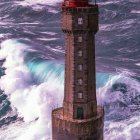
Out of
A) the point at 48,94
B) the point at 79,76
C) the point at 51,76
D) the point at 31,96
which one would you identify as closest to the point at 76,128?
the point at 79,76

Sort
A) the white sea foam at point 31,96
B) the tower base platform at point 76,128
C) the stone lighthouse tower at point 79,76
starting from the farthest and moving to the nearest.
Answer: the white sea foam at point 31,96 → the tower base platform at point 76,128 → the stone lighthouse tower at point 79,76

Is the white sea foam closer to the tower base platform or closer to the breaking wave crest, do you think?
the breaking wave crest

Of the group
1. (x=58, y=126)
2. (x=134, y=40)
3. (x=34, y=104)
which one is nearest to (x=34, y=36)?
(x=134, y=40)

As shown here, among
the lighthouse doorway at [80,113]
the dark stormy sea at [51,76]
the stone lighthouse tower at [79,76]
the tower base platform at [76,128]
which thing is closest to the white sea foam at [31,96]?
the dark stormy sea at [51,76]

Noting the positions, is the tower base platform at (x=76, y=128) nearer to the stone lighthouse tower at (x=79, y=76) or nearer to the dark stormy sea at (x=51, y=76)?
the stone lighthouse tower at (x=79, y=76)

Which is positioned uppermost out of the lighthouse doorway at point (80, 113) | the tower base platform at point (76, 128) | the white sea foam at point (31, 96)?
the lighthouse doorway at point (80, 113)

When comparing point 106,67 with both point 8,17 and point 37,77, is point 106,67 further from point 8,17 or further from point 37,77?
A: point 8,17
